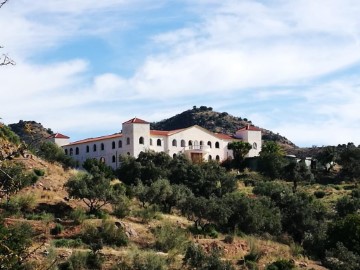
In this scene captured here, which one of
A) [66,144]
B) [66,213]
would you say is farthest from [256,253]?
[66,144]

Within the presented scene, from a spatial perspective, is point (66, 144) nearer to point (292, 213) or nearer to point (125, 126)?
point (125, 126)

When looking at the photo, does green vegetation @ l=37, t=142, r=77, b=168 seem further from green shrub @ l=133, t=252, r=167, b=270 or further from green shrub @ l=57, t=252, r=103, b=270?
green shrub @ l=133, t=252, r=167, b=270

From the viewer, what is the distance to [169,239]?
40.8 m

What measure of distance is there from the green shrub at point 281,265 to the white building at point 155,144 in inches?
1474

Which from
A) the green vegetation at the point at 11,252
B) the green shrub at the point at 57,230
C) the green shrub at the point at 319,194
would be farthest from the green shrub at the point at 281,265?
the green shrub at the point at 319,194

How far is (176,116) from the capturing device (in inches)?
5674

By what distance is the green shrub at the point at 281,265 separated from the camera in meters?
38.7

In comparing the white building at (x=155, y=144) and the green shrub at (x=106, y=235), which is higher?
the white building at (x=155, y=144)

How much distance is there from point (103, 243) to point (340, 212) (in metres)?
23.5

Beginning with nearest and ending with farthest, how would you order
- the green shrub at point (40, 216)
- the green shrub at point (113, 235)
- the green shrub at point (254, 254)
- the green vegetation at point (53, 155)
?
the green shrub at point (113, 235), the green shrub at point (254, 254), the green shrub at point (40, 216), the green vegetation at point (53, 155)

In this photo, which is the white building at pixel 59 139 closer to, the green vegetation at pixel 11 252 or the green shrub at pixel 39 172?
the green shrub at pixel 39 172

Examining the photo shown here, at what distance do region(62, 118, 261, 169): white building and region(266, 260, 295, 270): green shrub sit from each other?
123 feet

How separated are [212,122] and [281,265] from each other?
93.6m

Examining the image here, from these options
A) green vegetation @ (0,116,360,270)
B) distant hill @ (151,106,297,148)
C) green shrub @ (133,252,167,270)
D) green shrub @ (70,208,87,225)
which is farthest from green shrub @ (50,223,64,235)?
distant hill @ (151,106,297,148)
